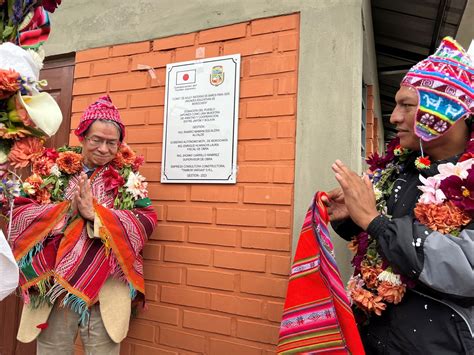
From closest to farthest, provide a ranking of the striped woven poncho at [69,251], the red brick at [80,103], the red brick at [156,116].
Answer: the striped woven poncho at [69,251] < the red brick at [156,116] < the red brick at [80,103]

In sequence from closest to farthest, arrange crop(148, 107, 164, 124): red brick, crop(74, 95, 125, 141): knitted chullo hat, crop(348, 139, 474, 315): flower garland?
crop(348, 139, 474, 315): flower garland
crop(74, 95, 125, 141): knitted chullo hat
crop(148, 107, 164, 124): red brick

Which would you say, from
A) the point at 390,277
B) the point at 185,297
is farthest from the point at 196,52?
the point at 390,277

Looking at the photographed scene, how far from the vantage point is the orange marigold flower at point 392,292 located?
1.52 m

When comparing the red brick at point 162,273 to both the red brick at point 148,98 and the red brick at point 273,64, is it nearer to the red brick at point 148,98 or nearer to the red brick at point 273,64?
the red brick at point 148,98

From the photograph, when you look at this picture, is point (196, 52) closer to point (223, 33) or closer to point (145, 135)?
point (223, 33)

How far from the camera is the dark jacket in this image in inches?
53.2

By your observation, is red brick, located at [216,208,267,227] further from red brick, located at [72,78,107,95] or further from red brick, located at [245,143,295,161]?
red brick, located at [72,78,107,95]

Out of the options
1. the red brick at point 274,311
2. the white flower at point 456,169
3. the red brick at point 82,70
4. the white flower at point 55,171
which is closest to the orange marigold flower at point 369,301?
the white flower at point 456,169

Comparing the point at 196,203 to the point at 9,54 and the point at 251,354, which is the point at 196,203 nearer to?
the point at 251,354

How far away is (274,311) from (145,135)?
53.7 inches

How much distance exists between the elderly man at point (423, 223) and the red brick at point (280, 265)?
498mm

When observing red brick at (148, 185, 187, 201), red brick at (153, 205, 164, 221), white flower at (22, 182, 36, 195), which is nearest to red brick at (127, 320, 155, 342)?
red brick at (153, 205, 164, 221)

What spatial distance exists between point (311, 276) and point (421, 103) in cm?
80

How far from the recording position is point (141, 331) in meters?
2.62
